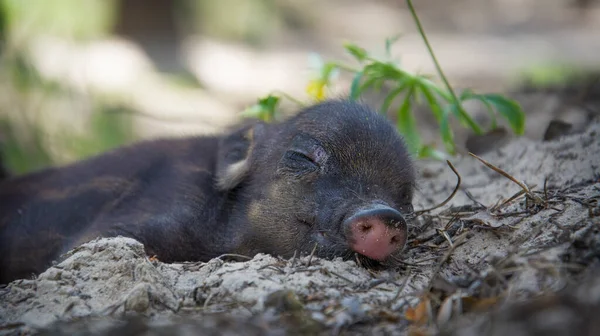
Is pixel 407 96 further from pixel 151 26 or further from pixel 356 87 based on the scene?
pixel 151 26

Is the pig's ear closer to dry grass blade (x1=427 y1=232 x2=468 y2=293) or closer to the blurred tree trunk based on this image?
dry grass blade (x1=427 y1=232 x2=468 y2=293)

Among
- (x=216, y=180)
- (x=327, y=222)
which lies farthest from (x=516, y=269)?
(x=216, y=180)

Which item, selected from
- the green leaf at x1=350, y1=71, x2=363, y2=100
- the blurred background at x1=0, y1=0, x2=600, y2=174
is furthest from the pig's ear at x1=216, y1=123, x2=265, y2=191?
the blurred background at x1=0, y1=0, x2=600, y2=174

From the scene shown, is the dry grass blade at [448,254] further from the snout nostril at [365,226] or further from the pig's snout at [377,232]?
the snout nostril at [365,226]

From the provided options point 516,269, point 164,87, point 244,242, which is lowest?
point 164,87

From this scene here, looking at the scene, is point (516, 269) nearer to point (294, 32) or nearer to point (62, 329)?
point (62, 329)

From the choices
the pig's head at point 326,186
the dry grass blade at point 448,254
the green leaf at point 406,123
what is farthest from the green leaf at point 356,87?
the dry grass blade at point 448,254

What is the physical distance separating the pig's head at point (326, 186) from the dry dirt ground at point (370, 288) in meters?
0.17

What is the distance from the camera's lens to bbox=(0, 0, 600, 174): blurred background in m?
8.34

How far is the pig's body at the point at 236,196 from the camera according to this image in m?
3.45

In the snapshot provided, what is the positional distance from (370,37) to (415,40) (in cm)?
110

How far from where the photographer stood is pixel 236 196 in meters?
4.08

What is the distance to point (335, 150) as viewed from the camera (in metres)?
3.62

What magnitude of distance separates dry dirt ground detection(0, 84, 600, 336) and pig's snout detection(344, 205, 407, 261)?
98mm
